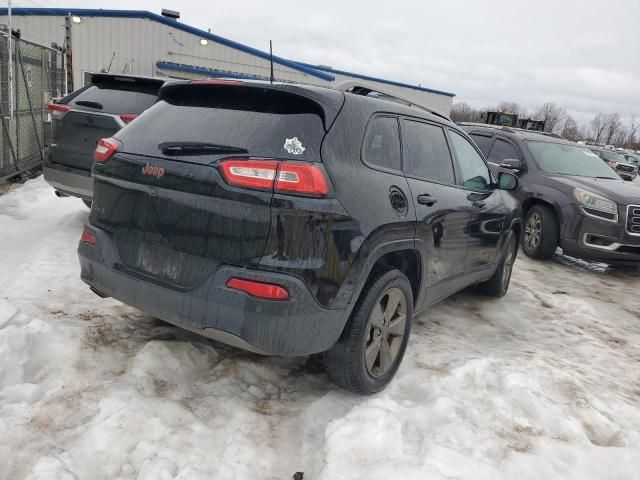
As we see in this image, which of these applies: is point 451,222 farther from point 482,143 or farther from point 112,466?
point 482,143

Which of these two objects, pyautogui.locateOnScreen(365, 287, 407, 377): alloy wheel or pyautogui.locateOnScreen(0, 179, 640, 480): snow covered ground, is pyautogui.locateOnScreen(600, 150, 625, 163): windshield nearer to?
pyautogui.locateOnScreen(0, 179, 640, 480): snow covered ground

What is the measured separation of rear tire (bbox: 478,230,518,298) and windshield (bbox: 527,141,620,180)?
2.86 m

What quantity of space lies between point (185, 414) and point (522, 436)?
178cm

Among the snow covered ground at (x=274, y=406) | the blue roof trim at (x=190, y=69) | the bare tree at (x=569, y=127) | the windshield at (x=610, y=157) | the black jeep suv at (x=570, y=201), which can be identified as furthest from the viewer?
the bare tree at (x=569, y=127)

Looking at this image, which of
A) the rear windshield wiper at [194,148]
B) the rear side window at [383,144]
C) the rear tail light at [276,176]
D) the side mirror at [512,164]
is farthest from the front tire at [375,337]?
the side mirror at [512,164]

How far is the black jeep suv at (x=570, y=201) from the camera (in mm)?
6809

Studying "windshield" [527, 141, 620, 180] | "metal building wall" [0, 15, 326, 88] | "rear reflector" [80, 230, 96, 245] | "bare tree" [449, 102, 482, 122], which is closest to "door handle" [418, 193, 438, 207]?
"rear reflector" [80, 230, 96, 245]

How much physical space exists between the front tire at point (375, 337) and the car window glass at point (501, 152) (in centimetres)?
575

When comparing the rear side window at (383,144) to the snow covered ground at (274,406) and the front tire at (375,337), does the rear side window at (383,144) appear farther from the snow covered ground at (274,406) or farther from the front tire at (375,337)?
the snow covered ground at (274,406)

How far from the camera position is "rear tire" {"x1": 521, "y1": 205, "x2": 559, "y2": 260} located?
23.7ft

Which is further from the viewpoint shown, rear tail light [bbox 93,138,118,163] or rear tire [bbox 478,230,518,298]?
rear tire [bbox 478,230,518,298]

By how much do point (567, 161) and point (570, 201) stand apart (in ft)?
4.27

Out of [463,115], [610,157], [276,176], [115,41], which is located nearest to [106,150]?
[276,176]

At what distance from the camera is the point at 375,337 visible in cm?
306
